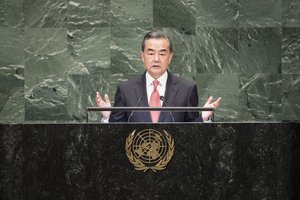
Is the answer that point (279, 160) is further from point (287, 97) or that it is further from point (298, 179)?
point (287, 97)

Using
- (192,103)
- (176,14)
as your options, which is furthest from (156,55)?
(176,14)

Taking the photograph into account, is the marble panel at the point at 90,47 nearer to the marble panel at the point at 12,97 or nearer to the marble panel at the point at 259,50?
the marble panel at the point at 12,97

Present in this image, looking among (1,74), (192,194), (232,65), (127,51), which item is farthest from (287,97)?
(192,194)

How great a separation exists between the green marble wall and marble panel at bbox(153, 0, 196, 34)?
0.01 metres

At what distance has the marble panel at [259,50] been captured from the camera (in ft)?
29.6

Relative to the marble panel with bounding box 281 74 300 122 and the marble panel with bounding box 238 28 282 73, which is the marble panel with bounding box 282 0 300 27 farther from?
the marble panel with bounding box 281 74 300 122

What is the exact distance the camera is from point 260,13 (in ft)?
29.6

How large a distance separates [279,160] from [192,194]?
26.9 inches

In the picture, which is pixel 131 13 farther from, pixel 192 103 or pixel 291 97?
pixel 192 103

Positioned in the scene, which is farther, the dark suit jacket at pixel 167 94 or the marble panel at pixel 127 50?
the marble panel at pixel 127 50

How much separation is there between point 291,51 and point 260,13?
63cm

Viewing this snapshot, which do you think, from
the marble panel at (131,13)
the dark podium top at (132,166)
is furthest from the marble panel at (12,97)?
the dark podium top at (132,166)

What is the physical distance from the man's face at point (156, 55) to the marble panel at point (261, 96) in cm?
263

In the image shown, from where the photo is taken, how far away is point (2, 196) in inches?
200
